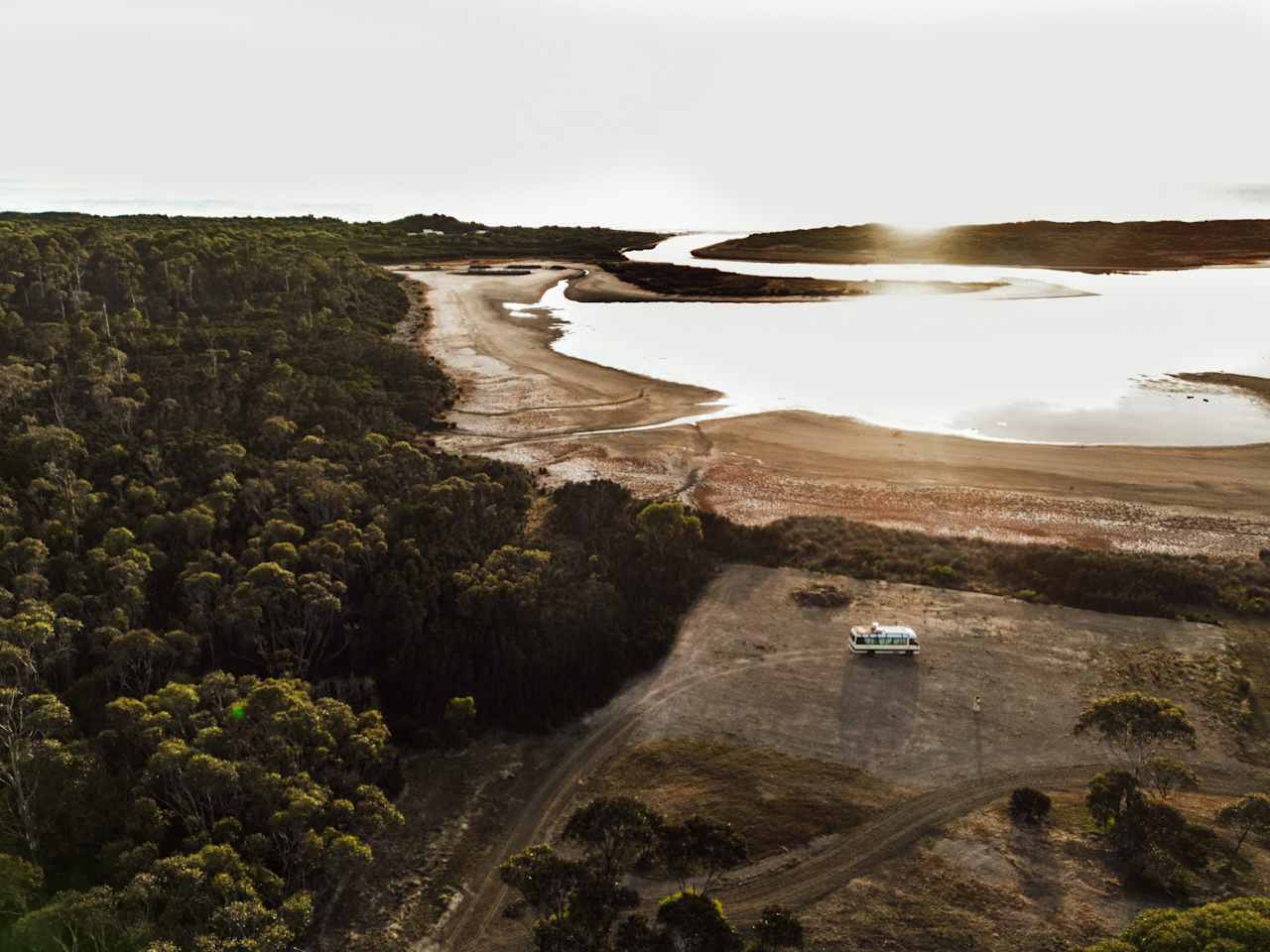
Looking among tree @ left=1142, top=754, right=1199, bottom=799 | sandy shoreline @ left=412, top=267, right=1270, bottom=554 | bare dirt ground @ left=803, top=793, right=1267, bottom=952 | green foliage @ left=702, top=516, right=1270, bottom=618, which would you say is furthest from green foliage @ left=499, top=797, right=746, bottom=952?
sandy shoreline @ left=412, top=267, right=1270, bottom=554

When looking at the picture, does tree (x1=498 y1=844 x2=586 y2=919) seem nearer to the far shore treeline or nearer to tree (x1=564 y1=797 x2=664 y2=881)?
tree (x1=564 y1=797 x2=664 y2=881)

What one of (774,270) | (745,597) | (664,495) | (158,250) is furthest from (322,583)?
(774,270)

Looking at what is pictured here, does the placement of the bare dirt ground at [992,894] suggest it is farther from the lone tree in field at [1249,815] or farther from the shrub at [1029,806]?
the lone tree in field at [1249,815]

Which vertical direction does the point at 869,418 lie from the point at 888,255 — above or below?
below

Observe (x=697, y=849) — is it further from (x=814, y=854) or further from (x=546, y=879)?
(x=814, y=854)

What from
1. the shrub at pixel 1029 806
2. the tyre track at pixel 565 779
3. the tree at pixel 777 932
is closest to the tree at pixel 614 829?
the tree at pixel 777 932

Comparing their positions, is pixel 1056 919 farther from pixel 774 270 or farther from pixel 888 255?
pixel 888 255
